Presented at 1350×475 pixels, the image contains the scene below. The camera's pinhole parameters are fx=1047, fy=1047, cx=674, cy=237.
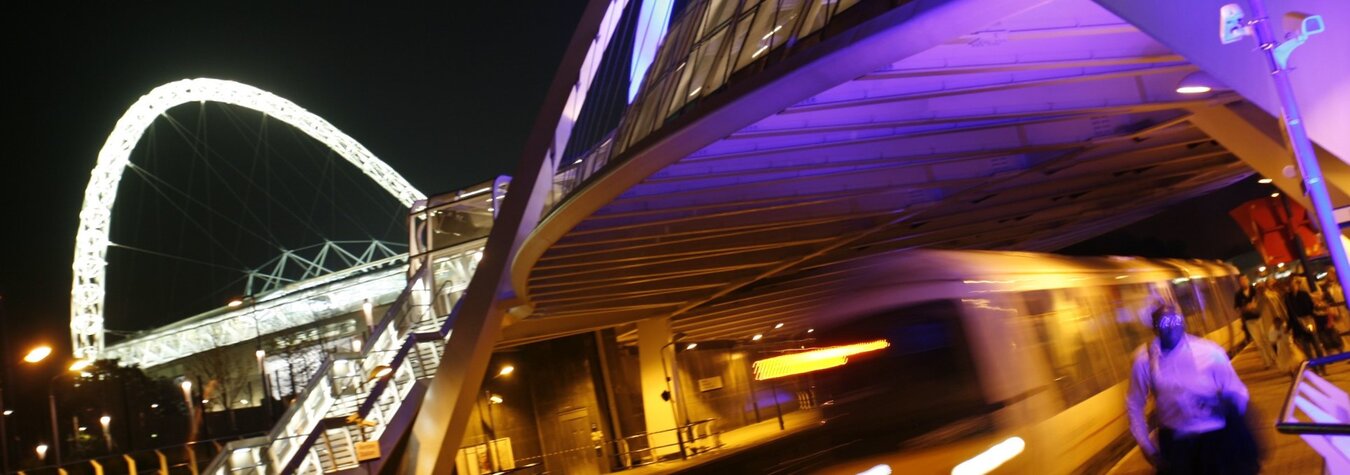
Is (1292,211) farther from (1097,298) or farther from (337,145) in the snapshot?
(337,145)

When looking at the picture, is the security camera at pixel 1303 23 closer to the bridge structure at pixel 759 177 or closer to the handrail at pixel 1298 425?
the bridge structure at pixel 759 177

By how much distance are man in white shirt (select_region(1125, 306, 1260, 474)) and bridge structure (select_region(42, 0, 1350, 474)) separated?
2.07 m

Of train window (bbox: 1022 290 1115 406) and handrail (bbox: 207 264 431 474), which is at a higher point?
handrail (bbox: 207 264 431 474)

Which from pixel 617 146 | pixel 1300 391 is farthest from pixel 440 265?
pixel 1300 391

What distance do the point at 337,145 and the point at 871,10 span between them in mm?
53243

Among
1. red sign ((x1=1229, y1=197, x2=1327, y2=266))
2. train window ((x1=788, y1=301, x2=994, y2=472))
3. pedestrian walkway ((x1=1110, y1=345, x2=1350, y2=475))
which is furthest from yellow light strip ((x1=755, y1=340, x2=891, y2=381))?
red sign ((x1=1229, y1=197, x2=1327, y2=266))

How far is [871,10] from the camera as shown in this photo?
36.5 feet

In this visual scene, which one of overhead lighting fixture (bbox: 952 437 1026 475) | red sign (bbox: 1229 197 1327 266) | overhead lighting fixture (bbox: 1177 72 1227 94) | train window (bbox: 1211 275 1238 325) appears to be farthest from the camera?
train window (bbox: 1211 275 1238 325)

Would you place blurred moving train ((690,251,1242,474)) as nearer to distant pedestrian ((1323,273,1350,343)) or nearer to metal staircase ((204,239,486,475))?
distant pedestrian ((1323,273,1350,343))

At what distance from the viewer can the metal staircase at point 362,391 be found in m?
21.9

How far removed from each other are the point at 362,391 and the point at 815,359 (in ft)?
62.6

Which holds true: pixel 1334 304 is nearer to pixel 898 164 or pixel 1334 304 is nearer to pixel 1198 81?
pixel 898 164

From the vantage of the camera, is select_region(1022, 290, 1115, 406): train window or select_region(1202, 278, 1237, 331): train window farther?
select_region(1202, 278, 1237, 331): train window

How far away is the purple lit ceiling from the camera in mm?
11242
